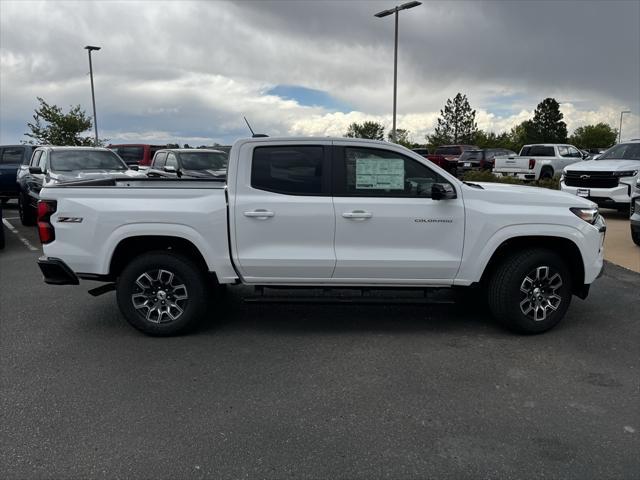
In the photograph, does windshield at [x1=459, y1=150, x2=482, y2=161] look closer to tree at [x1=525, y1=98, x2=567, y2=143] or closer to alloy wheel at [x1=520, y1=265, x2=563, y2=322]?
alloy wheel at [x1=520, y1=265, x2=563, y2=322]

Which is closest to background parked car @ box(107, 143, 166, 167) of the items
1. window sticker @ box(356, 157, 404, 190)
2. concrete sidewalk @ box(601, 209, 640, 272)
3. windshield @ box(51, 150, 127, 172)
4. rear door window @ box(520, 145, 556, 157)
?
windshield @ box(51, 150, 127, 172)

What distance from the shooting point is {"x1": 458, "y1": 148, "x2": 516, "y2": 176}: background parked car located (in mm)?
26500

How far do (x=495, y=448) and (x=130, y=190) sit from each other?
355 cm

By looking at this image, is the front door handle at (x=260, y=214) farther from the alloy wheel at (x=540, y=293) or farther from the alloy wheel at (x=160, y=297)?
the alloy wheel at (x=540, y=293)

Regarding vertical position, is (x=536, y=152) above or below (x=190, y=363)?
above

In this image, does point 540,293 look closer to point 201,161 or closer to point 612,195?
point 612,195

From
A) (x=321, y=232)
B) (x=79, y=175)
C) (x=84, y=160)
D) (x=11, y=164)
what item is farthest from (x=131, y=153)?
(x=321, y=232)

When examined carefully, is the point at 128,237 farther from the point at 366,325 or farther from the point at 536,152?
the point at 536,152

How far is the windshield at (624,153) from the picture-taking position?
1302cm

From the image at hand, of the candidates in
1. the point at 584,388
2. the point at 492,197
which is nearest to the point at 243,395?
the point at 584,388

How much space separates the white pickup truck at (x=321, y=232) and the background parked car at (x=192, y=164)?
8648 mm

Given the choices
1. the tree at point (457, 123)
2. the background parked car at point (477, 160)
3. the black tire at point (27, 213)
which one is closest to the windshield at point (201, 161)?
the black tire at point (27, 213)

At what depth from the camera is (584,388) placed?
3.84 m

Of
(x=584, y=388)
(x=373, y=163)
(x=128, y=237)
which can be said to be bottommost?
(x=584, y=388)
